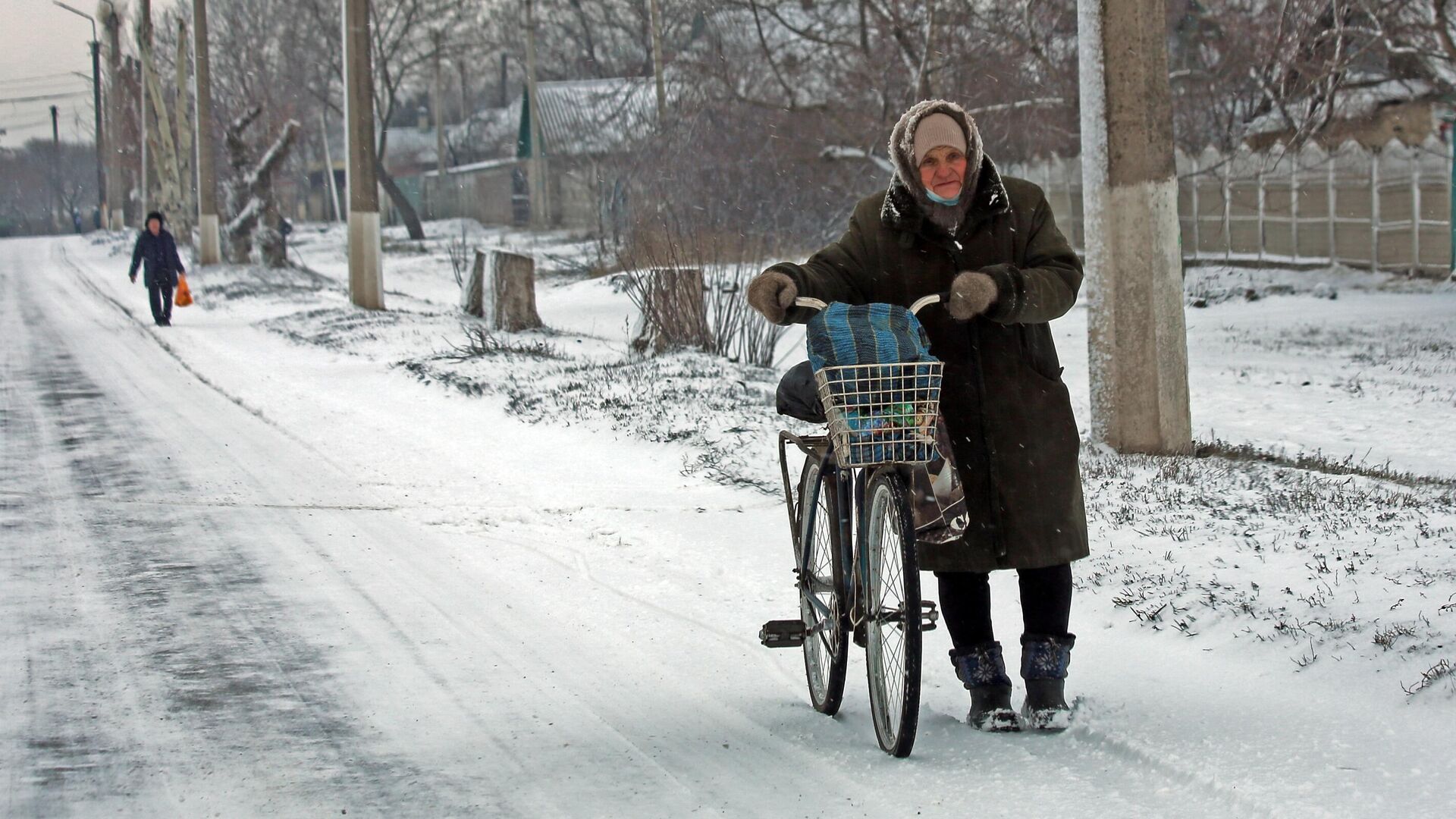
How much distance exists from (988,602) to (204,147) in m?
33.0

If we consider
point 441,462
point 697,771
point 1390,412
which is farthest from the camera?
point 1390,412

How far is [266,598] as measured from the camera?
5848mm

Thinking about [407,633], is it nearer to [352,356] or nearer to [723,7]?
[352,356]

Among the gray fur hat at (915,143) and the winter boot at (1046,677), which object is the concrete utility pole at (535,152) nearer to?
the gray fur hat at (915,143)

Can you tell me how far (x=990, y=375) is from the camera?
158 inches

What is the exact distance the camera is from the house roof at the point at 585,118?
36.1m

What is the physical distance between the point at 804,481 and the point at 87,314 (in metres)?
20.5

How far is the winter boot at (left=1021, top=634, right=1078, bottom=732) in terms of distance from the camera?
405 centimetres

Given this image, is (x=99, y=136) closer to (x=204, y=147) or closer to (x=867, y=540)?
(x=204, y=147)

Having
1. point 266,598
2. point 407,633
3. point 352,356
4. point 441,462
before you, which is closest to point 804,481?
point 407,633

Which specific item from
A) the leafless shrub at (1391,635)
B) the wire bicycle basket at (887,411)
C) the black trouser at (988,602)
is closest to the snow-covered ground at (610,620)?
the leafless shrub at (1391,635)

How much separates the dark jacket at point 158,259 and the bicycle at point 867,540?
17.4 meters

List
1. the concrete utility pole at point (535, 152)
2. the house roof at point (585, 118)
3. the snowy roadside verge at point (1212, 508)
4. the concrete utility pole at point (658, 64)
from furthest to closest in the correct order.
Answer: the concrete utility pole at point (535, 152)
the house roof at point (585, 118)
the concrete utility pole at point (658, 64)
the snowy roadside verge at point (1212, 508)

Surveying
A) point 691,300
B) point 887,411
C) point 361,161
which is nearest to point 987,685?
point 887,411
